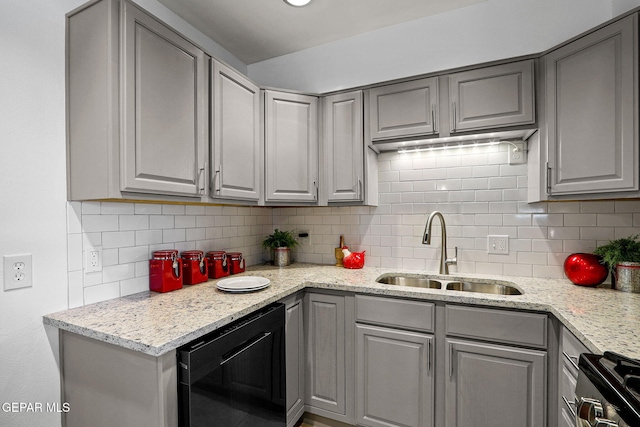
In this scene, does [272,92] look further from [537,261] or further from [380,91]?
[537,261]

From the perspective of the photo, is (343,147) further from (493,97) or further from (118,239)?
(118,239)

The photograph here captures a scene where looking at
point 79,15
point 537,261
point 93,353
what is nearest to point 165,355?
point 93,353

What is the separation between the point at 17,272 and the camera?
4.10 feet

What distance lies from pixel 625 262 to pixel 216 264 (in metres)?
2.29

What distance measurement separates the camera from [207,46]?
90.6 inches

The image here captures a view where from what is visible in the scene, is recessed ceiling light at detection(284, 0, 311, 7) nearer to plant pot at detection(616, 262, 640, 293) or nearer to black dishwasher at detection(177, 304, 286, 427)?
black dishwasher at detection(177, 304, 286, 427)

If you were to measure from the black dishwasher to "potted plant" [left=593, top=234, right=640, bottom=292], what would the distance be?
175 cm

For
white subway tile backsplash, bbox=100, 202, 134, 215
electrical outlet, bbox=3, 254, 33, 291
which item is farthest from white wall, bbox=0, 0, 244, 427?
white subway tile backsplash, bbox=100, 202, 134, 215

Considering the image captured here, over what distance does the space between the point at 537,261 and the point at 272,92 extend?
2059mm

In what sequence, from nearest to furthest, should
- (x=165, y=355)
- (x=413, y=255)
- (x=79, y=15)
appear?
1. (x=165, y=355)
2. (x=79, y=15)
3. (x=413, y=255)

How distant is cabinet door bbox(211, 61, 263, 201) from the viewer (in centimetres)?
176

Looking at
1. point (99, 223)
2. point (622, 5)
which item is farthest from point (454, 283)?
point (99, 223)

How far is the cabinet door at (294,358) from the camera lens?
180 cm

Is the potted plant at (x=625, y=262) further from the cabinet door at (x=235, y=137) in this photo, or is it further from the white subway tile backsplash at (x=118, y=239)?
the white subway tile backsplash at (x=118, y=239)
